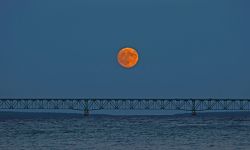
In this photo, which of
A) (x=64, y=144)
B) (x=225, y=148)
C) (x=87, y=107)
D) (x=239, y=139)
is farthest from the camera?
(x=87, y=107)

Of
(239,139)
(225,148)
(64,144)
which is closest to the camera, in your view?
(225,148)

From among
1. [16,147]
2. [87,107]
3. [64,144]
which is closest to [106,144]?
[64,144]

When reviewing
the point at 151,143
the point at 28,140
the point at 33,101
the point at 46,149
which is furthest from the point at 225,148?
the point at 33,101

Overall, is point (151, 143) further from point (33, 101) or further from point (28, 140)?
point (33, 101)

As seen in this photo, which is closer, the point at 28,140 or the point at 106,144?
the point at 106,144

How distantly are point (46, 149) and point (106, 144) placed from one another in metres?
4.84

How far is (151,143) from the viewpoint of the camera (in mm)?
44062

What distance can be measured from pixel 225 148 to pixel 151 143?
5.74 m

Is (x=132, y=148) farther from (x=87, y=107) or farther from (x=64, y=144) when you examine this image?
(x=87, y=107)

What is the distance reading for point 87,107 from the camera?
132 m

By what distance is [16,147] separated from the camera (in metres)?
41.5

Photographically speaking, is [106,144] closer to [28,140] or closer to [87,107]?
[28,140]

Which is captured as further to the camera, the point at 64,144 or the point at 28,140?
the point at 28,140

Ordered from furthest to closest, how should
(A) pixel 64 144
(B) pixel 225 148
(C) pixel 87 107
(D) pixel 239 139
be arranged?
(C) pixel 87 107, (D) pixel 239 139, (A) pixel 64 144, (B) pixel 225 148
